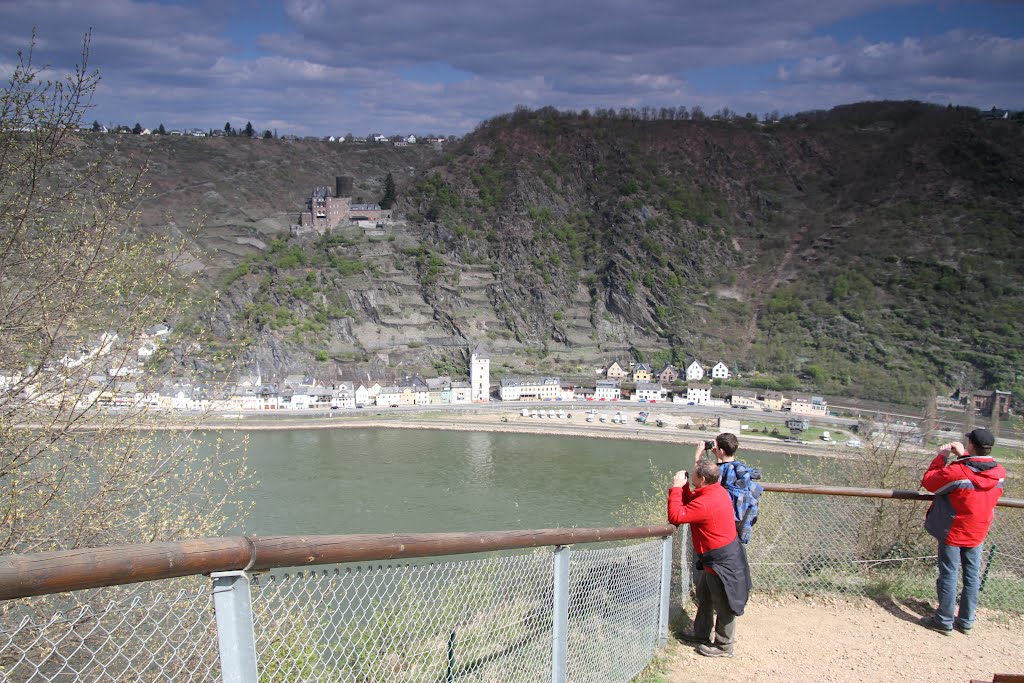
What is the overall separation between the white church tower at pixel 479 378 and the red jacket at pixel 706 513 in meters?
27.5

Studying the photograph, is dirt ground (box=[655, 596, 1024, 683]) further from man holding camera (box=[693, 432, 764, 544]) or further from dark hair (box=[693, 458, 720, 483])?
dark hair (box=[693, 458, 720, 483])

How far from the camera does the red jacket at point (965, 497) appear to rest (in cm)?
273

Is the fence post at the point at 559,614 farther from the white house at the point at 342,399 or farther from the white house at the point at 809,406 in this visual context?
the white house at the point at 809,406

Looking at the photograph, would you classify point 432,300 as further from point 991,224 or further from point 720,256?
point 991,224

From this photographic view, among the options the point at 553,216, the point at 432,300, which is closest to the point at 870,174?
the point at 553,216

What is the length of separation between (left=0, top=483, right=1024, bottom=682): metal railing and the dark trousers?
15cm

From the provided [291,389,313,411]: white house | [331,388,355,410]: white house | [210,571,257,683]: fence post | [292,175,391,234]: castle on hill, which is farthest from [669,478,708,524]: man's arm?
[292,175,391,234]: castle on hill

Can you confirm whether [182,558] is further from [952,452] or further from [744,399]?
[744,399]

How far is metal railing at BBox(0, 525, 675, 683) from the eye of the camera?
3.07 ft

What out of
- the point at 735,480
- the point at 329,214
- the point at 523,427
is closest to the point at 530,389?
the point at 523,427

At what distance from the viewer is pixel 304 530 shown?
1251cm

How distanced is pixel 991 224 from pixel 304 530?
4134 cm

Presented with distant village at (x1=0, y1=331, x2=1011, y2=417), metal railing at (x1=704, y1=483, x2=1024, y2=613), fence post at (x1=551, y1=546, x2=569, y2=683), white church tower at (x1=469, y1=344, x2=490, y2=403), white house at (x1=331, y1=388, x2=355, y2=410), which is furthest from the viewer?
white church tower at (x1=469, y1=344, x2=490, y2=403)

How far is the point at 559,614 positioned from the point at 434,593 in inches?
17.1
